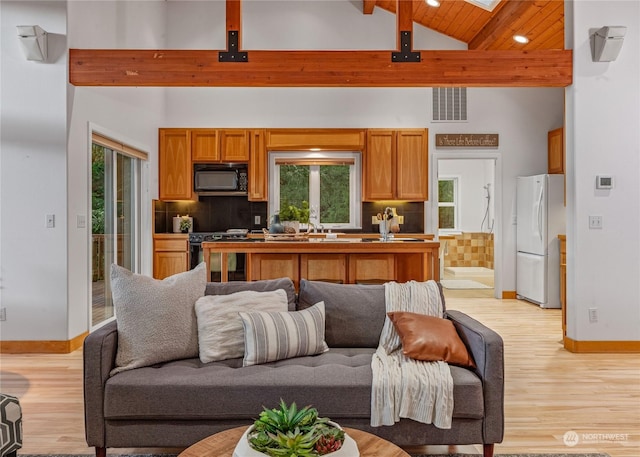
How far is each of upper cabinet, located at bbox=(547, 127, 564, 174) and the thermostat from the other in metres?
2.39

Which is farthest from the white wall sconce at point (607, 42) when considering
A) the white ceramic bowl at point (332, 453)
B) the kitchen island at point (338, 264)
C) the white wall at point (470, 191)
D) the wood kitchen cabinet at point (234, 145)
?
the white wall at point (470, 191)

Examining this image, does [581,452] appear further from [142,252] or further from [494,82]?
[142,252]

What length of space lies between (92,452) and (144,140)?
15.2ft

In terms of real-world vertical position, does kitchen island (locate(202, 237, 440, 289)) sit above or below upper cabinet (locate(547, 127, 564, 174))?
below

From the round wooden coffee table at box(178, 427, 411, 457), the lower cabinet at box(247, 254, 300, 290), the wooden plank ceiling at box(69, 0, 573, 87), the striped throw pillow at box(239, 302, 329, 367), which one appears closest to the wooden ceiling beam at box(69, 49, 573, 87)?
the wooden plank ceiling at box(69, 0, 573, 87)

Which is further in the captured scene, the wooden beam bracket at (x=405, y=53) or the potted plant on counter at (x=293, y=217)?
the potted plant on counter at (x=293, y=217)

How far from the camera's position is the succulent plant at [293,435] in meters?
1.39

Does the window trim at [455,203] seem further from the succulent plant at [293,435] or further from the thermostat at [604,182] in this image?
the succulent plant at [293,435]

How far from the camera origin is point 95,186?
498 centimetres

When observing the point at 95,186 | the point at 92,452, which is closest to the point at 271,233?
the point at 95,186

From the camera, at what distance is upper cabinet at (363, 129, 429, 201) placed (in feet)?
→ 22.9

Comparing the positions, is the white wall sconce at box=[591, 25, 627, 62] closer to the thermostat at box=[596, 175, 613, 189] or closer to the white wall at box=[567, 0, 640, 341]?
the white wall at box=[567, 0, 640, 341]

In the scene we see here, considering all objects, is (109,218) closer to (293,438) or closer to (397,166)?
(397,166)

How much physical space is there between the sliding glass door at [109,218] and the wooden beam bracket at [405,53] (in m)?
3.05
